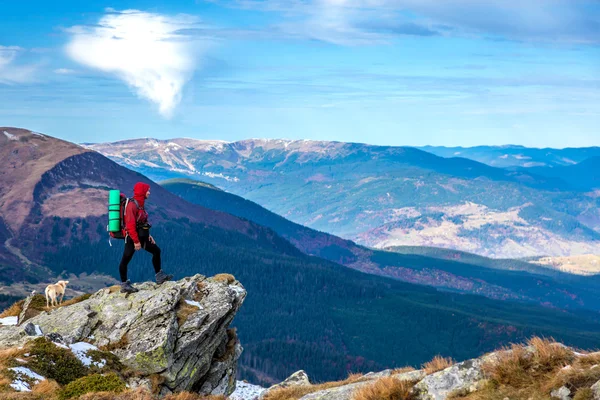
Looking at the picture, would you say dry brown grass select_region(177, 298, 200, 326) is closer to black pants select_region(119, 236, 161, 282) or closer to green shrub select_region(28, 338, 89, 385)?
black pants select_region(119, 236, 161, 282)

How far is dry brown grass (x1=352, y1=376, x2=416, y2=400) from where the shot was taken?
2577 centimetres

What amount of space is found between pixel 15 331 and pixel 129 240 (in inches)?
324

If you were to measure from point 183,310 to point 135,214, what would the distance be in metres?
6.41

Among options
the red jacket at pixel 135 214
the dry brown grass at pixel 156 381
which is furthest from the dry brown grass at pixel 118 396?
the red jacket at pixel 135 214

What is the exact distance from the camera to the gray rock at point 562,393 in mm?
22625

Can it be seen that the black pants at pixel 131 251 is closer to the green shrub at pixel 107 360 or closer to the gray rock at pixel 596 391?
the green shrub at pixel 107 360

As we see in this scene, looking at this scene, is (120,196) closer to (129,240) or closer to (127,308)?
(129,240)

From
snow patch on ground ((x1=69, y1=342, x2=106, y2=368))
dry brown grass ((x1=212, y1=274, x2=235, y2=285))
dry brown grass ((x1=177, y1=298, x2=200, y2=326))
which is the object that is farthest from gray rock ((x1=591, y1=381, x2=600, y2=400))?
dry brown grass ((x1=212, y1=274, x2=235, y2=285))

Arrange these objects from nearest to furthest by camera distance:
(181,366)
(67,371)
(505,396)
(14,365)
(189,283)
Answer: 1. (505,396)
2. (14,365)
3. (67,371)
4. (181,366)
5. (189,283)

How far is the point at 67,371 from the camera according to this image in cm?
3150

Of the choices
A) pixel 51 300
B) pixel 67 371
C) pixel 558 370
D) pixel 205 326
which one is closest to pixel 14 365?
pixel 67 371

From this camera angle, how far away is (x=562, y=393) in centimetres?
2278

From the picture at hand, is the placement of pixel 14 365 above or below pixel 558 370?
below

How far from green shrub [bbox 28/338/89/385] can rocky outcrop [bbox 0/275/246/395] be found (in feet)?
4.76
